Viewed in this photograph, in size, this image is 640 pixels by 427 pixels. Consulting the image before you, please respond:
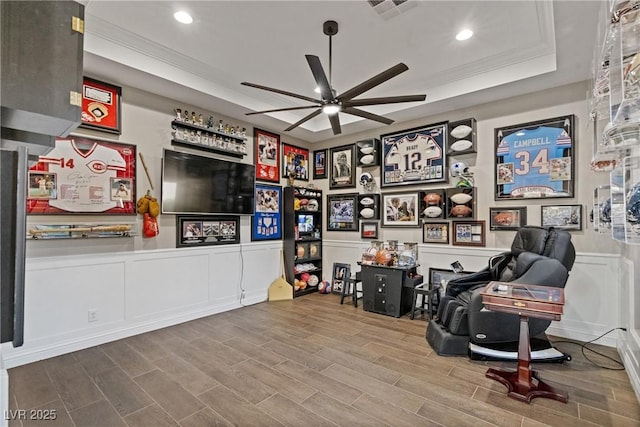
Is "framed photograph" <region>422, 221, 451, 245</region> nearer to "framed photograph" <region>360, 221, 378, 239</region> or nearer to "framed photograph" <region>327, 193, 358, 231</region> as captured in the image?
"framed photograph" <region>360, 221, 378, 239</region>

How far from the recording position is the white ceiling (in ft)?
8.84

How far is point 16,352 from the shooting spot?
2.85 meters

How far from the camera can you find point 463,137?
167 inches

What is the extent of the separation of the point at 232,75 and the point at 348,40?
5.27 ft

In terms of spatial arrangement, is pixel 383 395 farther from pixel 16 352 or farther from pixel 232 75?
pixel 232 75

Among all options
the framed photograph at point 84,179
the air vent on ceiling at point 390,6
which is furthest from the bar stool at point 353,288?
the air vent on ceiling at point 390,6

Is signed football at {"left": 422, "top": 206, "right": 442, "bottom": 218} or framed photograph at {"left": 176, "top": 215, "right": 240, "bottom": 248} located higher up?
signed football at {"left": 422, "top": 206, "right": 442, "bottom": 218}

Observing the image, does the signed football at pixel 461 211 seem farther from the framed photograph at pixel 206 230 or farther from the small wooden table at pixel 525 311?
the framed photograph at pixel 206 230

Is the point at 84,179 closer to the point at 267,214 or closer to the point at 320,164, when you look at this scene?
the point at 267,214

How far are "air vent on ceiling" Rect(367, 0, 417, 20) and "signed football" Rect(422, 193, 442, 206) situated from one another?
8.30 ft

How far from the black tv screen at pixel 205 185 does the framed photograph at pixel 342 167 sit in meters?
1.61

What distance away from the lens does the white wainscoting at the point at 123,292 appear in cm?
300

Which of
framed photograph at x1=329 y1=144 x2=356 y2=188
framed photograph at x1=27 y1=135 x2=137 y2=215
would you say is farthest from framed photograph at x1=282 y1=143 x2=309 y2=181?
framed photograph at x1=27 y1=135 x2=137 y2=215

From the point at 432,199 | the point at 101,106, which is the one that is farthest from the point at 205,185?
the point at 432,199
